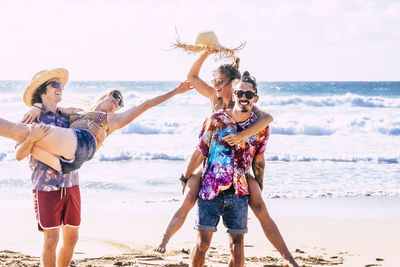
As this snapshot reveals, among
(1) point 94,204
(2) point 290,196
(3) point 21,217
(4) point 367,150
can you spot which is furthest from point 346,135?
(3) point 21,217

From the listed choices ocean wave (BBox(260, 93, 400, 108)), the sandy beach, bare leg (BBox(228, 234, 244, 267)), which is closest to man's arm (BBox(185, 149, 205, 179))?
bare leg (BBox(228, 234, 244, 267))

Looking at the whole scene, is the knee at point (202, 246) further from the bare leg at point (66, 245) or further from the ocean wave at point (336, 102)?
the ocean wave at point (336, 102)

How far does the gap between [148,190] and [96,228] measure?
2.64m

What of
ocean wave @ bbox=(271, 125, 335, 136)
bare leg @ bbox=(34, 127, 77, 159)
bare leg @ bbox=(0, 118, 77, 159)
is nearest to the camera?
bare leg @ bbox=(0, 118, 77, 159)

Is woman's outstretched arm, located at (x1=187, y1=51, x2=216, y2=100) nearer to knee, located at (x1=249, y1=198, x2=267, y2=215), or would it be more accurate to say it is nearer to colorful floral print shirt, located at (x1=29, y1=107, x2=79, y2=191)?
knee, located at (x1=249, y1=198, x2=267, y2=215)

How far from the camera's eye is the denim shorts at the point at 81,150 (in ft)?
14.1

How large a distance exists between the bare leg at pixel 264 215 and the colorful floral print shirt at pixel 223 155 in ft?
0.46

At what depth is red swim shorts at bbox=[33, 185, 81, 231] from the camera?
4328 mm

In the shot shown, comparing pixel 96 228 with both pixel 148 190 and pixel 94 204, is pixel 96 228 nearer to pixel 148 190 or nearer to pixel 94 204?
pixel 94 204

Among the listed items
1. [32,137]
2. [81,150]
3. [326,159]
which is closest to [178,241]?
[81,150]

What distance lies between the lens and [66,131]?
4.27 m

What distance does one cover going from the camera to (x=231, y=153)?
4176mm

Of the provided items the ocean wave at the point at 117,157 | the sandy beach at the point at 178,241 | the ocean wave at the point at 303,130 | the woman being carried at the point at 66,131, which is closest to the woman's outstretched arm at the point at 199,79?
the woman being carried at the point at 66,131

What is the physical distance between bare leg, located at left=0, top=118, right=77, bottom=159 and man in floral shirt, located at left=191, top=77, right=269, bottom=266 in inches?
40.1
